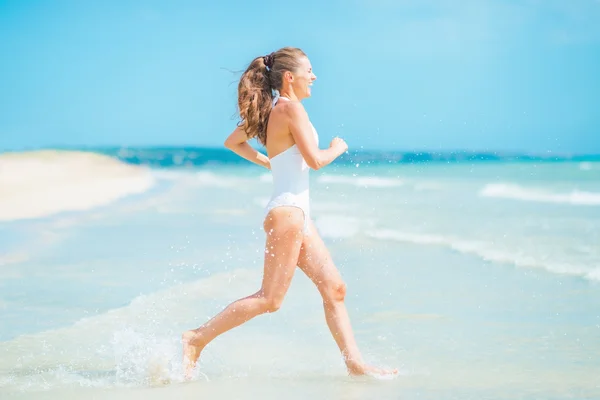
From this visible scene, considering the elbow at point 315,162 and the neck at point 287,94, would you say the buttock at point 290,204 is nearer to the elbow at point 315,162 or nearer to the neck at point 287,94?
the elbow at point 315,162

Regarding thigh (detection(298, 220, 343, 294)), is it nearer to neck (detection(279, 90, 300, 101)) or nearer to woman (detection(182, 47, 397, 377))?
woman (detection(182, 47, 397, 377))

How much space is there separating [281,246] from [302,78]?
90 centimetres

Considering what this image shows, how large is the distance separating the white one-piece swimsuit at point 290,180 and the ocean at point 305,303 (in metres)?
0.97

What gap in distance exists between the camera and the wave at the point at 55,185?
15430 mm

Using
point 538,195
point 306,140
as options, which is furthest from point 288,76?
point 538,195

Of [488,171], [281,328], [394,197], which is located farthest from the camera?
[488,171]

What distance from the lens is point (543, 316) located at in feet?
21.2

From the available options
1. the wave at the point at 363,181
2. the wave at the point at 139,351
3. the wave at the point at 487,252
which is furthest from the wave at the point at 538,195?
the wave at the point at 139,351

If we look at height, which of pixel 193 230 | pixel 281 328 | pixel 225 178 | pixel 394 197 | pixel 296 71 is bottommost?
pixel 225 178

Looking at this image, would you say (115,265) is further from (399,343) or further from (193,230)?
→ (399,343)

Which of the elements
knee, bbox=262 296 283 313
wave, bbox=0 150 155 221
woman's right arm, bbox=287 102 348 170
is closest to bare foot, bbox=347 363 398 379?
knee, bbox=262 296 283 313

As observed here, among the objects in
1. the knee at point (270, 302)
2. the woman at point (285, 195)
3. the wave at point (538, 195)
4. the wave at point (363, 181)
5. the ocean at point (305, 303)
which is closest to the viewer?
the woman at point (285, 195)

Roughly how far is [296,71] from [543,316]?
2.92 meters

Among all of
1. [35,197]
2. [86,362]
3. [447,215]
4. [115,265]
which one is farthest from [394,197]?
[86,362]
